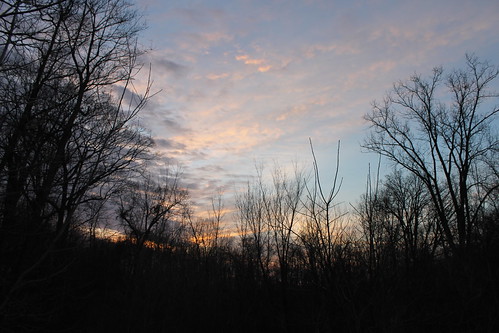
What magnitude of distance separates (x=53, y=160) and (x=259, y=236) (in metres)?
10.9

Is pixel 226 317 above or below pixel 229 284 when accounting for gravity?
below

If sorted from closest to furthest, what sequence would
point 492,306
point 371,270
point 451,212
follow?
1. point 371,270
2. point 492,306
3. point 451,212

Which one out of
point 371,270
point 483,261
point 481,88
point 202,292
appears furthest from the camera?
point 481,88

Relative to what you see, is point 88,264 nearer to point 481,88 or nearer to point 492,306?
point 492,306

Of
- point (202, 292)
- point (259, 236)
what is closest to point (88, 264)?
point (202, 292)

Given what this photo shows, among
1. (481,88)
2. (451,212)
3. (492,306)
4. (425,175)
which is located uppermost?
(481,88)

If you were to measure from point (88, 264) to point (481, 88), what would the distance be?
82.6ft

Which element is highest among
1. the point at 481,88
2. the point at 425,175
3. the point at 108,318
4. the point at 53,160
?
the point at 481,88

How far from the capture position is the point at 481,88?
18609 mm

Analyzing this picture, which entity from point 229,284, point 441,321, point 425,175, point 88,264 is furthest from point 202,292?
point 425,175

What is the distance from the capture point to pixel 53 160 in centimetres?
341

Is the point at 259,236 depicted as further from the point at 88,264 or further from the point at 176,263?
the point at 88,264

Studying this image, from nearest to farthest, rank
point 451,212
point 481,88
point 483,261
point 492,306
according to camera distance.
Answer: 1. point 492,306
2. point 483,261
3. point 481,88
4. point 451,212

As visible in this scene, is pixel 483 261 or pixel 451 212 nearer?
pixel 483 261
